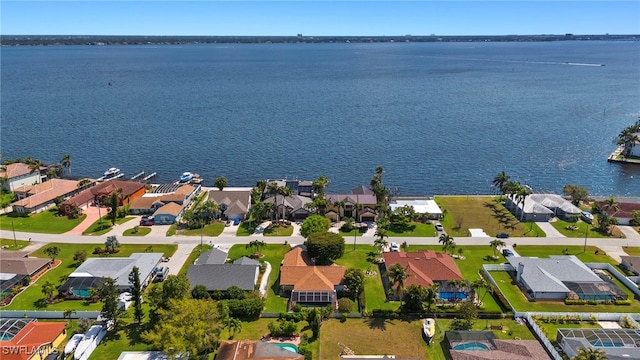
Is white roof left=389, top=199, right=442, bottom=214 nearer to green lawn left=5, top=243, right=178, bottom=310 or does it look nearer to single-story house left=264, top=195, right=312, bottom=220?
single-story house left=264, top=195, right=312, bottom=220

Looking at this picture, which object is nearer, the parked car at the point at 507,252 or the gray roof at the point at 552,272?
the gray roof at the point at 552,272

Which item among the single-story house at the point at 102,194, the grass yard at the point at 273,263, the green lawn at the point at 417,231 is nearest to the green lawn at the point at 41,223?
the single-story house at the point at 102,194

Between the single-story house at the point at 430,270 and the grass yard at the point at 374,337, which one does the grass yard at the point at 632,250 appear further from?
the grass yard at the point at 374,337

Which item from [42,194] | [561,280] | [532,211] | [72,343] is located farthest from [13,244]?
[532,211]

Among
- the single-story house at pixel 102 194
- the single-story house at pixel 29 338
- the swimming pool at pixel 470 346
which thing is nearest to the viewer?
the single-story house at pixel 29 338

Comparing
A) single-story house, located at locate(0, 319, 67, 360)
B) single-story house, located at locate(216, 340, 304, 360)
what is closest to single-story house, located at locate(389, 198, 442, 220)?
single-story house, located at locate(216, 340, 304, 360)

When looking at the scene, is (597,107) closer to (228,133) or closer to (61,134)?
(228,133)
